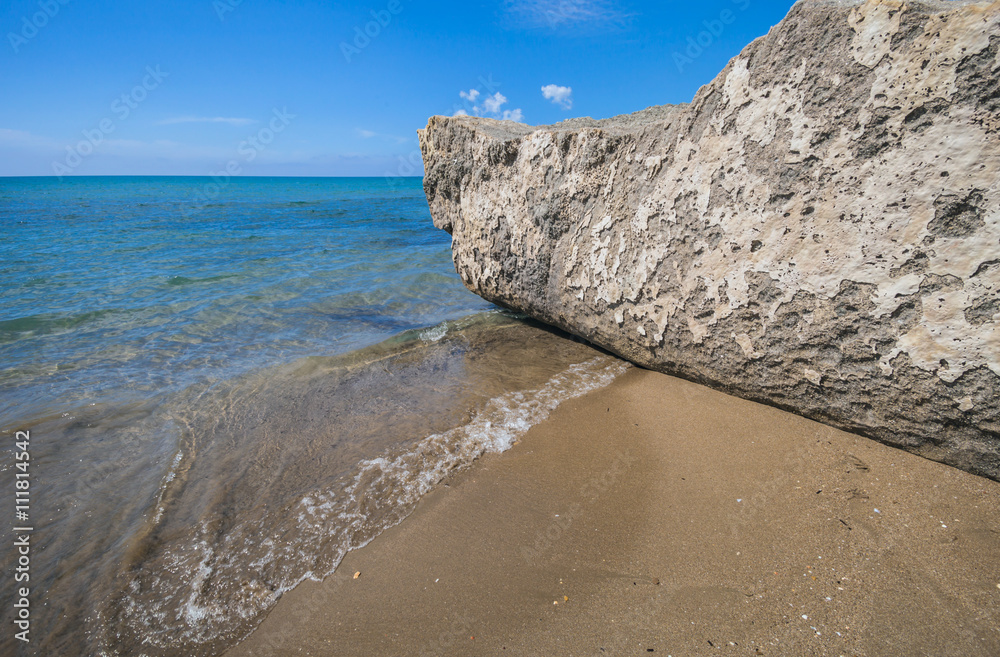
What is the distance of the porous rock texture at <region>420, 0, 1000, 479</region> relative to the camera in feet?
6.26

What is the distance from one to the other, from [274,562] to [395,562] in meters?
0.55

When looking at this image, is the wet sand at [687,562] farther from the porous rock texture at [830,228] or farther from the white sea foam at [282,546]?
the porous rock texture at [830,228]

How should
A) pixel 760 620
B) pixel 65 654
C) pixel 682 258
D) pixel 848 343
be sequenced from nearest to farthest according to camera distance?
pixel 760 620 → pixel 65 654 → pixel 848 343 → pixel 682 258

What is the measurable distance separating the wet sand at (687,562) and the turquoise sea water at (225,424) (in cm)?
30

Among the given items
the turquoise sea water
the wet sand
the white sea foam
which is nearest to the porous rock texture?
the wet sand

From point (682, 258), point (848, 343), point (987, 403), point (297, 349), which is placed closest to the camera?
point (987, 403)

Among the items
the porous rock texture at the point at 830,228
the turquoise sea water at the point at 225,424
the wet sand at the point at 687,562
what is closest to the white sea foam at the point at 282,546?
the turquoise sea water at the point at 225,424

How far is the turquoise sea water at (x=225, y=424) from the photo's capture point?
1992 millimetres

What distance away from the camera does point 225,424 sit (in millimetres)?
3316

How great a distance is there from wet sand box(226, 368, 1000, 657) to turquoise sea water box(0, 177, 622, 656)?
30 centimetres

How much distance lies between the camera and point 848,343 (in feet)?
7.46

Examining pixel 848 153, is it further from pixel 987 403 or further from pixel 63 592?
pixel 63 592

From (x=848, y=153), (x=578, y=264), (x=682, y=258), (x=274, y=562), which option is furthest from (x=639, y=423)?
(x=274, y=562)

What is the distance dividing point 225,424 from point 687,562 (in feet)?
9.89
